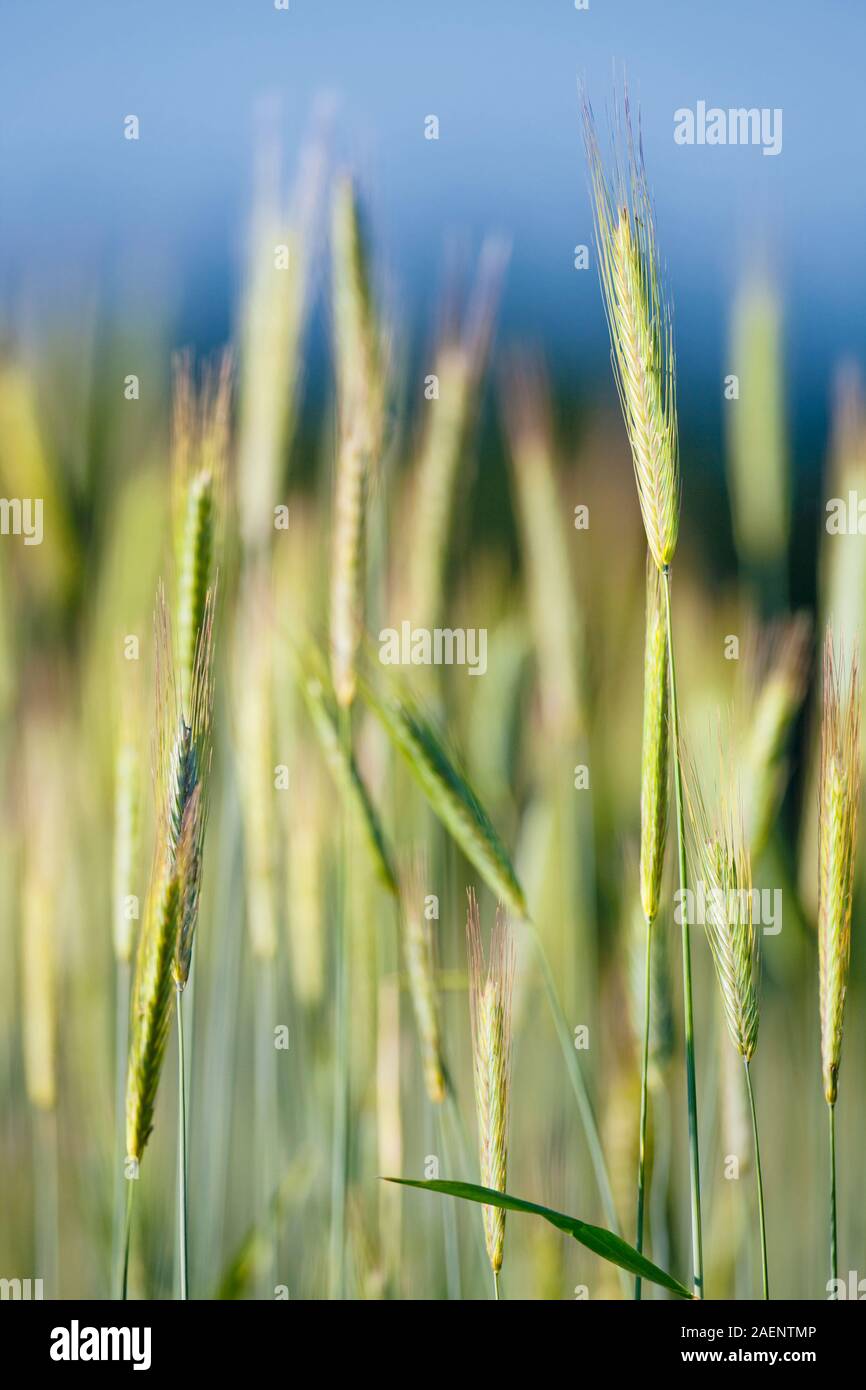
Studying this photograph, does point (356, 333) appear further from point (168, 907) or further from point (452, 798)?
point (168, 907)

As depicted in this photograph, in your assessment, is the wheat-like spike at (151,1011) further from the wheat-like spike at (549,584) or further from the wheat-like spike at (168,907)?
the wheat-like spike at (549,584)

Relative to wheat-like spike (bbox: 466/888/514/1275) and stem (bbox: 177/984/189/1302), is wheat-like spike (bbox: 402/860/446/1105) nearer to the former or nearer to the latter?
wheat-like spike (bbox: 466/888/514/1275)

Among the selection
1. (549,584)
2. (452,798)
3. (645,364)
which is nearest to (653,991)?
(452,798)

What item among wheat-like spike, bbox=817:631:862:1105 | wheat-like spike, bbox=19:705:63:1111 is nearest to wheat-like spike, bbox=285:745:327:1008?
wheat-like spike, bbox=19:705:63:1111

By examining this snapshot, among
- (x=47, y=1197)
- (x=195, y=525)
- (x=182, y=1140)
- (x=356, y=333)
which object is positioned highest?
(x=356, y=333)

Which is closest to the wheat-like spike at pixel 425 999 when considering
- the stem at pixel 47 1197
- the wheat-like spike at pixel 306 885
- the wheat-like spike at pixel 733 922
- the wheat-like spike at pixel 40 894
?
the wheat-like spike at pixel 306 885
